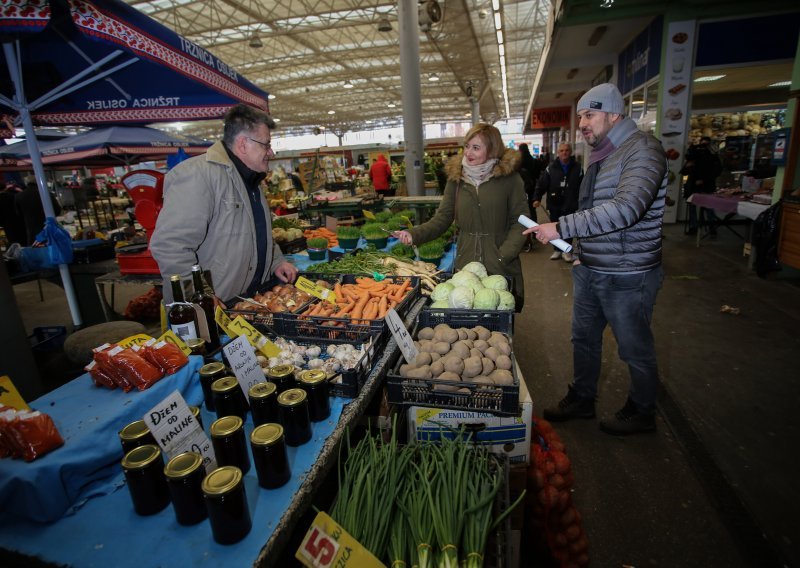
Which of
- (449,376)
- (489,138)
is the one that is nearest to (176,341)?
(449,376)

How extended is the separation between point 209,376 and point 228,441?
405mm

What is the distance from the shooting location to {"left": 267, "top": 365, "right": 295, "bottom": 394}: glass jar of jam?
1378mm

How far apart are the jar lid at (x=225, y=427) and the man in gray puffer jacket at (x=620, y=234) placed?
6.05ft

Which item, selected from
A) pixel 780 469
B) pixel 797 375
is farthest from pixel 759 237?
pixel 780 469

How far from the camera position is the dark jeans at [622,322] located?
2527 millimetres

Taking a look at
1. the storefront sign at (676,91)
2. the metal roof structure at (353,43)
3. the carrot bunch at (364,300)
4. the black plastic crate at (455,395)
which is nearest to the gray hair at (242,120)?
the carrot bunch at (364,300)

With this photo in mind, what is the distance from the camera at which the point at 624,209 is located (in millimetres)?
2207

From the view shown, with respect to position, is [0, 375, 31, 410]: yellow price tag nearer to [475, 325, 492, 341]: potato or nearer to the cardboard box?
the cardboard box

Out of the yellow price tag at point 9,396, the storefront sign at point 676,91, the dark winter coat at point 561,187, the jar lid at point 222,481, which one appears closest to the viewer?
Result: the jar lid at point 222,481

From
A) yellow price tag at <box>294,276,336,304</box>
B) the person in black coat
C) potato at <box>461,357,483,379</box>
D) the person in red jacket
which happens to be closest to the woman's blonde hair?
yellow price tag at <box>294,276,336,304</box>

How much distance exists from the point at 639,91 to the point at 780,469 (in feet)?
36.3

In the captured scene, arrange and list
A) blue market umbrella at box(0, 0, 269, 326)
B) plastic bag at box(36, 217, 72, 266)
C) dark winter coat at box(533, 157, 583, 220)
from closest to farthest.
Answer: blue market umbrella at box(0, 0, 269, 326), plastic bag at box(36, 217, 72, 266), dark winter coat at box(533, 157, 583, 220)

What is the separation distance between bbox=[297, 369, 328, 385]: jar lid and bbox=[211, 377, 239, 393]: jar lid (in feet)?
0.69

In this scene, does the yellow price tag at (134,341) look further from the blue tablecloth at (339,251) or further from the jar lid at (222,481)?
the blue tablecloth at (339,251)
